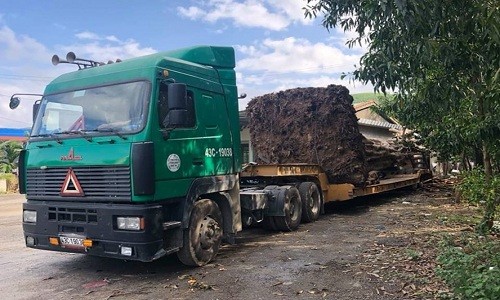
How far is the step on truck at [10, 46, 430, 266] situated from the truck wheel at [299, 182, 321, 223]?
2.98m

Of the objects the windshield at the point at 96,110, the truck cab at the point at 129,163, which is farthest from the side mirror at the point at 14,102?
the windshield at the point at 96,110

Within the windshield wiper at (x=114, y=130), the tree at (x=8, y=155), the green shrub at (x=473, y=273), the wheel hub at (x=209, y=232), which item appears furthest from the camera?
the tree at (x=8, y=155)

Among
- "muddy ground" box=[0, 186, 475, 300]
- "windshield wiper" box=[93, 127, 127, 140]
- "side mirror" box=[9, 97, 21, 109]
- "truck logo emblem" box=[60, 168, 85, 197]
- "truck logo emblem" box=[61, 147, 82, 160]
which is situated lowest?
"muddy ground" box=[0, 186, 475, 300]

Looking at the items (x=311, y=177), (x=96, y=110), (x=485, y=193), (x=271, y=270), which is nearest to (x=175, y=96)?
(x=96, y=110)

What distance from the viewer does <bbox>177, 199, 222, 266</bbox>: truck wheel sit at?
6.02 meters

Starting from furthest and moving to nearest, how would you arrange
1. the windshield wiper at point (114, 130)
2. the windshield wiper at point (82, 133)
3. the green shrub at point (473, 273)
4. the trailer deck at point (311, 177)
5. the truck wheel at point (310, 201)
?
the truck wheel at point (310, 201), the trailer deck at point (311, 177), the windshield wiper at point (82, 133), the windshield wiper at point (114, 130), the green shrub at point (473, 273)

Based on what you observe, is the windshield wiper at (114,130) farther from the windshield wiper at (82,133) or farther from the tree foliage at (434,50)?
the tree foliage at (434,50)

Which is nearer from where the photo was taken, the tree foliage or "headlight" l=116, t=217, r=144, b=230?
the tree foliage

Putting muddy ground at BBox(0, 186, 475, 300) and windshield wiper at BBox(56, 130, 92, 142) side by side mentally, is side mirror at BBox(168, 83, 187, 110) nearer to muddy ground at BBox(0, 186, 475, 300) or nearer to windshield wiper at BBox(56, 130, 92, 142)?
windshield wiper at BBox(56, 130, 92, 142)

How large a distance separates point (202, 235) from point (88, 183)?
172 centimetres

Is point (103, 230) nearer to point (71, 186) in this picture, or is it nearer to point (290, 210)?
point (71, 186)

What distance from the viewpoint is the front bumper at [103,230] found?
5.31 meters

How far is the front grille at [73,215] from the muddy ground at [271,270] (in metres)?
0.85

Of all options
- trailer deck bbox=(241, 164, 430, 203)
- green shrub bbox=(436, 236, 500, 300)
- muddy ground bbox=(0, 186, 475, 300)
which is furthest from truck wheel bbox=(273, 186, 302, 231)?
green shrub bbox=(436, 236, 500, 300)
